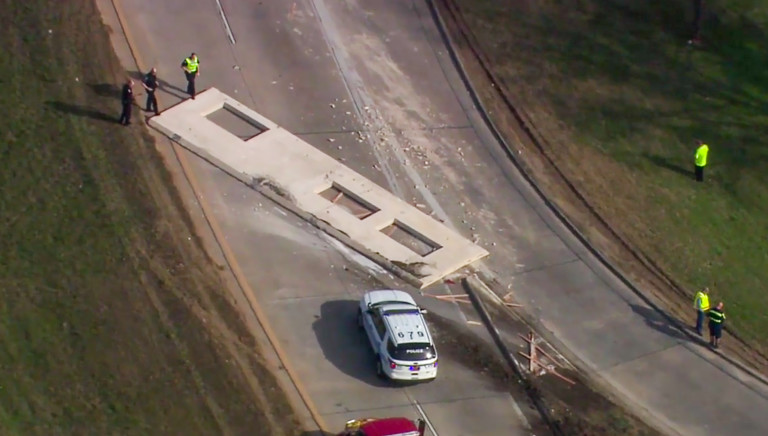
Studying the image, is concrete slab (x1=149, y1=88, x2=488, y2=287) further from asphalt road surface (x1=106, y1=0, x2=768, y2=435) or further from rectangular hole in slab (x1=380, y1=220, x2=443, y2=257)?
asphalt road surface (x1=106, y1=0, x2=768, y2=435)

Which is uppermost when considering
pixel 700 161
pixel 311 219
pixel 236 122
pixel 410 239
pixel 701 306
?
pixel 236 122

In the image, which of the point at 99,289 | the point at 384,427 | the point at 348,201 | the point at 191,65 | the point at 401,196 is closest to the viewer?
the point at 384,427

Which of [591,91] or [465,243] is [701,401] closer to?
[465,243]

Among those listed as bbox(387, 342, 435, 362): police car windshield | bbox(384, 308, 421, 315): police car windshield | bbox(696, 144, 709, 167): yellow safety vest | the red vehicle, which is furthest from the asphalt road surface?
bbox(696, 144, 709, 167): yellow safety vest

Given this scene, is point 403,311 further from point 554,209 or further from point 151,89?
point 151,89

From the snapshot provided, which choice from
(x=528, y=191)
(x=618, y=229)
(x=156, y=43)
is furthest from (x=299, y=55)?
(x=618, y=229)

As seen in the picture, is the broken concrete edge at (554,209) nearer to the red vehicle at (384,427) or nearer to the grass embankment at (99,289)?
the red vehicle at (384,427)

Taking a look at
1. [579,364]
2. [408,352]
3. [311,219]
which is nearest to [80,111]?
[311,219]

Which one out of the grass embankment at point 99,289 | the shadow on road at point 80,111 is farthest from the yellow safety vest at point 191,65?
the shadow on road at point 80,111

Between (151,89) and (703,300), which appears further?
(151,89)
